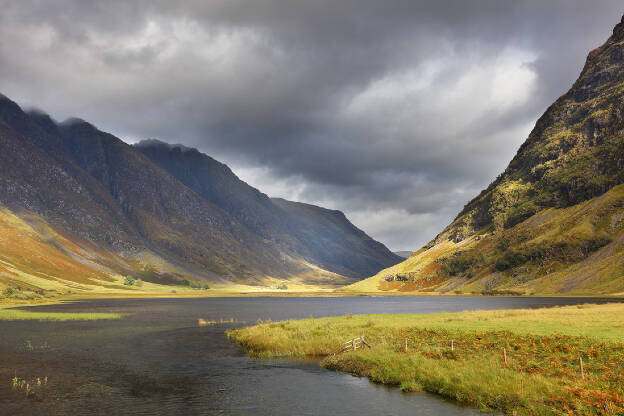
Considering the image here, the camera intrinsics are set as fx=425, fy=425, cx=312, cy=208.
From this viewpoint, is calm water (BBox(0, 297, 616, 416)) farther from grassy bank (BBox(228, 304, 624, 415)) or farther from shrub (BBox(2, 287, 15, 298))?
shrub (BBox(2, 287, 15, 298))

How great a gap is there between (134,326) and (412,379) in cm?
7207

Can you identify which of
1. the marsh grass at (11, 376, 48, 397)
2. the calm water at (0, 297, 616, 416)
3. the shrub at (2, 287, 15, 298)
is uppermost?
the shrub at (2, 287, 15, 298)

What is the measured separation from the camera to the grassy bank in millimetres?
26000

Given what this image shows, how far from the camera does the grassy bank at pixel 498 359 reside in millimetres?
26000

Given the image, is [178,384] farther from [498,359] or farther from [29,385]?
[498,359]

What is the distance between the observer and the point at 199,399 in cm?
3506

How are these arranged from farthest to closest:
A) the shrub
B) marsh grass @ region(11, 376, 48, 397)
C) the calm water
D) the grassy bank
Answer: the shrub < marsh grass @ region(11, 376, 48, 397) < the calm water < the grassy bank

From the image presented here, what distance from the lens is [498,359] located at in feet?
113

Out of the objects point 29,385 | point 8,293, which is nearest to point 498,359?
point 29,385

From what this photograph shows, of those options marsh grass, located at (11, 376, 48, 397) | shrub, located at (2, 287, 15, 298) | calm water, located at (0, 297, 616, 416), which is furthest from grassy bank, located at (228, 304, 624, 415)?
shrub, located at (2, 287, 15, 298)

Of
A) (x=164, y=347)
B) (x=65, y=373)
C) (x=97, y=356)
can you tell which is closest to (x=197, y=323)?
(x=164, y=347)

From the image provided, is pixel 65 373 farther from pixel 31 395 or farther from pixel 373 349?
pixel 373 349

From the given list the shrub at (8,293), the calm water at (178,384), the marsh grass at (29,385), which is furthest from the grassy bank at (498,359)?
the shrub at (8,293)

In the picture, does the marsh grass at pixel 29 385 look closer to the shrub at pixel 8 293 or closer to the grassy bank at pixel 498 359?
the grassy bank at pixel 498 359
